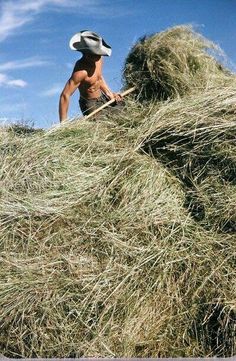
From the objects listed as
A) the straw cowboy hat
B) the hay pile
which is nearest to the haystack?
the straw cowboy hat

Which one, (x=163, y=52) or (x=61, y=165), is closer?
(x=61, y=165)

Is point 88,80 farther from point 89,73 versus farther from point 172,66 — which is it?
point 172,66

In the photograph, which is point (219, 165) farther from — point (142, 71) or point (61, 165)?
point (142, 71)

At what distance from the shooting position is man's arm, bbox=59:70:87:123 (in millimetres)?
5569

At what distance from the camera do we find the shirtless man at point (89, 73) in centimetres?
584

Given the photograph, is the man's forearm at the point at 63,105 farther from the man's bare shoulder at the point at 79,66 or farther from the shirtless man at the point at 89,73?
the man's bare shoulder at the point at 79,66

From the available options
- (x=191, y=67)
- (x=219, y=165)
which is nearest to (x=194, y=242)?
(x=219, y=165)

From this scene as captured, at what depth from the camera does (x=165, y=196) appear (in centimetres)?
403

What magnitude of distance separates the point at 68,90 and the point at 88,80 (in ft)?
1.04

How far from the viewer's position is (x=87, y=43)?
19.3 ft

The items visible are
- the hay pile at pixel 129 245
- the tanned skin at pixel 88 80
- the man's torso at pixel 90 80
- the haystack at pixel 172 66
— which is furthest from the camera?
the man's torso at pixel 90 80

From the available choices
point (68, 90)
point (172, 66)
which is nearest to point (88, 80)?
point (68, 90)

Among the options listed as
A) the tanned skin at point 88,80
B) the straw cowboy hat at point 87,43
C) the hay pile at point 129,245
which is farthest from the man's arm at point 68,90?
the hay pile at point 129,245

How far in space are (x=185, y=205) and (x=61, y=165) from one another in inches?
32.9
